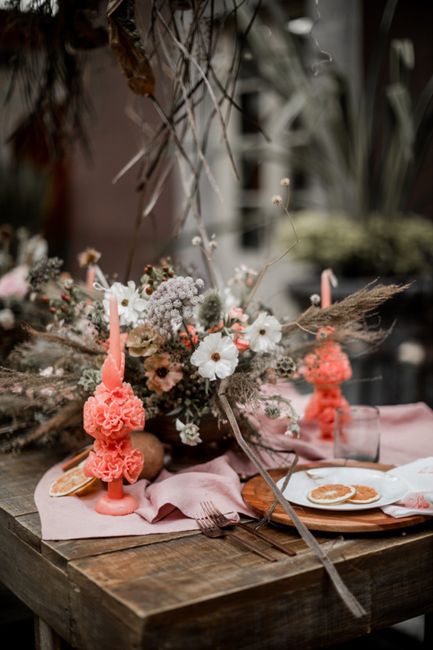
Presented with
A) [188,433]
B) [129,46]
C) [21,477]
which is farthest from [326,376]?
[129,46]

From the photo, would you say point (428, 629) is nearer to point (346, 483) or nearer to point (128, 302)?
point (346, 483)

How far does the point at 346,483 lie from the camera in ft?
4.45

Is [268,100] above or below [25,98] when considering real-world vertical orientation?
above

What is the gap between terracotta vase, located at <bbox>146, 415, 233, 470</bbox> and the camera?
A: 149 cm

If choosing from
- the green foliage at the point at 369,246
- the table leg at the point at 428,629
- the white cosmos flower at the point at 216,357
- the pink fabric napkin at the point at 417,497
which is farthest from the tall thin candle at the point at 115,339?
the green foliage at the point at 369,246

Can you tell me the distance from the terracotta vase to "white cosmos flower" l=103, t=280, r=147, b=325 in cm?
21

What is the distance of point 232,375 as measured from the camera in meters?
1.37

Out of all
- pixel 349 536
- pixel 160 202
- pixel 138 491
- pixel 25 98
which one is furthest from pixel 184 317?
pixel 160 202

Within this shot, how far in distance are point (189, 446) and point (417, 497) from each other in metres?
0.49

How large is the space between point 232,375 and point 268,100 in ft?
16.7

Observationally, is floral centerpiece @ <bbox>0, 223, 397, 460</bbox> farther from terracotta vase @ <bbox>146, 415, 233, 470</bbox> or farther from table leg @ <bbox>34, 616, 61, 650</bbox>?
table leg @ <bbox>34, 616, 61, 650</bbox>

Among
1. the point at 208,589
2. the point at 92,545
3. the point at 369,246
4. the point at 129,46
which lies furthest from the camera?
the point at 369,246

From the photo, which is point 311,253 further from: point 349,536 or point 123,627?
point 123,627

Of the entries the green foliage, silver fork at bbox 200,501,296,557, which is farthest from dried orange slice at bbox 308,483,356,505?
the green foliage
